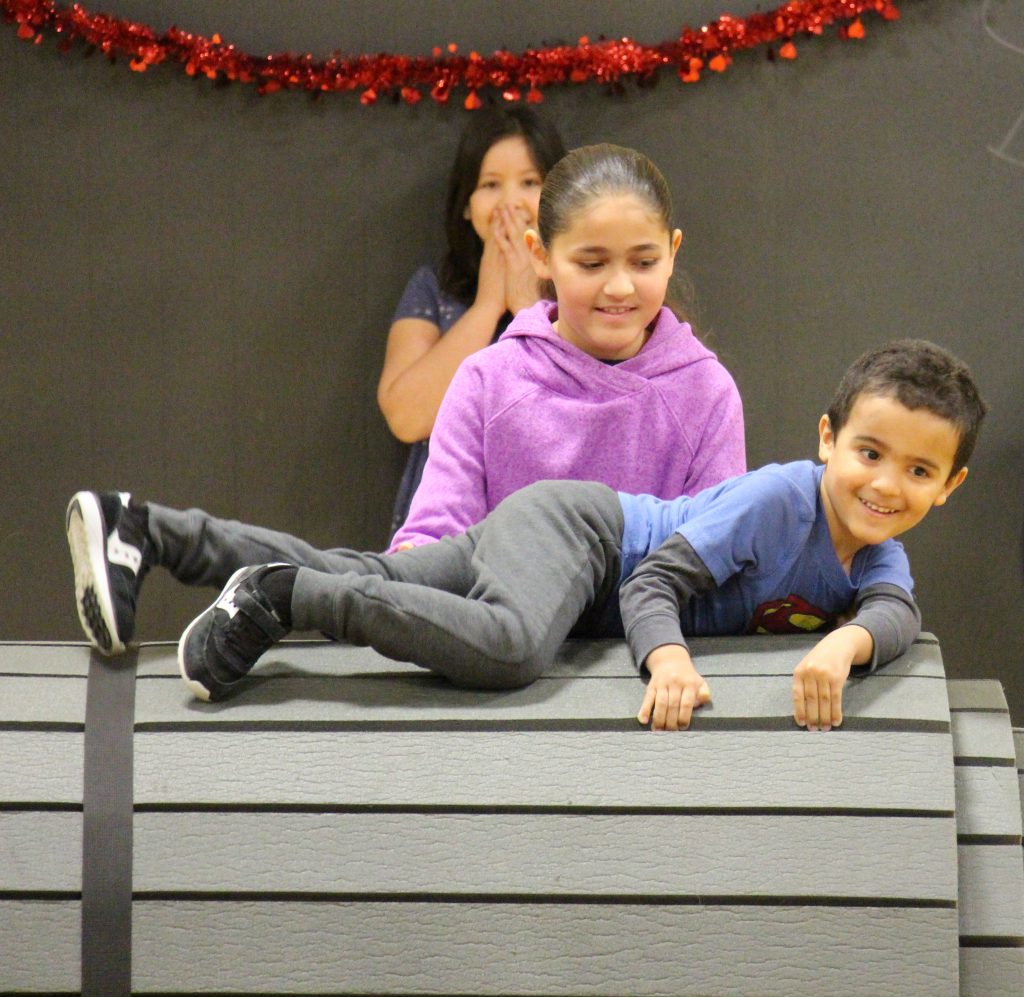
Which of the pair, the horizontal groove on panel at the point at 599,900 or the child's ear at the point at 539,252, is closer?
the horizontal groove on panel at the point at 599,900

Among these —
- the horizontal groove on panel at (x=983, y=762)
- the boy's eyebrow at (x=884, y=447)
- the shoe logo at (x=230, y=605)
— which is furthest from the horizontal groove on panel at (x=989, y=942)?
the shoe logo at (x=230, y=605)

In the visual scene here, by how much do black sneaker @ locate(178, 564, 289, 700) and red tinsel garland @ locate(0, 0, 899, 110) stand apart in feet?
5.91

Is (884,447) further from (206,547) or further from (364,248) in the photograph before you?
(364,248)

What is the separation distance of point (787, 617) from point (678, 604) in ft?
0.69

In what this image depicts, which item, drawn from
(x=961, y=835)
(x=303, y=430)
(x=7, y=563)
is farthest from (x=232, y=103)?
(x=961, y=835)

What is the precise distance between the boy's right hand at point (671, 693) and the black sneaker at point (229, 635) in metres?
0.49

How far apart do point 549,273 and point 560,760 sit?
39.7 inches

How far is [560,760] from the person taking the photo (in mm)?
1818

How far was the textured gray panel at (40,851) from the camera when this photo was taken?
1816 millimetres

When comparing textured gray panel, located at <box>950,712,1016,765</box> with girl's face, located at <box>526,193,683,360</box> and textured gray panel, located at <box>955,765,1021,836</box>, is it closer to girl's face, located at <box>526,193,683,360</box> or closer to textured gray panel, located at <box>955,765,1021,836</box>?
textured gray panel, located at <box>955,765,1021,836</box>

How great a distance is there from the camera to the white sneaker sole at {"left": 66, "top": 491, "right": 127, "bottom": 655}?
6.22ft

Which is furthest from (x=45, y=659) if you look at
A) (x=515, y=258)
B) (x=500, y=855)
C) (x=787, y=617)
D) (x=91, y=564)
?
(x=515, y=258)

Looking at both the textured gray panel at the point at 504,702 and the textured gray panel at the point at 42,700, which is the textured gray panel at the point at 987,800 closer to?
the textured gray panel at the point at 504,702

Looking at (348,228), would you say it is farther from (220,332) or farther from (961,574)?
(961,574)
